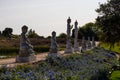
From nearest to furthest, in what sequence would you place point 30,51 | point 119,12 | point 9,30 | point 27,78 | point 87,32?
1. point 27,78
2. point 30,51
3. point 119,12
4. point 9,30
5. point 87,32

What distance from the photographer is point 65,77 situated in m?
13.1

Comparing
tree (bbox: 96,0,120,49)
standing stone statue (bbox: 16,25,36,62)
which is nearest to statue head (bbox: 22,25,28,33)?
standing stone statue (bbox: 16,25,36,62)

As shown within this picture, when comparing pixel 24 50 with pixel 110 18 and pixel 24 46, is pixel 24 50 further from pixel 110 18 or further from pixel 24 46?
pixel 110 18

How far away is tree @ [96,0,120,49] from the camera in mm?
30900

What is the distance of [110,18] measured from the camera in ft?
102

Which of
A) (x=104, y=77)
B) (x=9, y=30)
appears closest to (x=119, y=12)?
(x=104, y=77)

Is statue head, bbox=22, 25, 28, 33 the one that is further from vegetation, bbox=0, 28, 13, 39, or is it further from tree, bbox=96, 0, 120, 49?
vegetation, bbox=0, 28, 13, 39

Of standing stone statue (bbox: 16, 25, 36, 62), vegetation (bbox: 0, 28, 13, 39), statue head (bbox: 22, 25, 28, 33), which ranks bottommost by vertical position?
standing stone statue (bbox: 16, 25, 36, 62)

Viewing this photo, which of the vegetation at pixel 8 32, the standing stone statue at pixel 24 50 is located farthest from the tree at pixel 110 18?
the vegetation at pixel 8 32

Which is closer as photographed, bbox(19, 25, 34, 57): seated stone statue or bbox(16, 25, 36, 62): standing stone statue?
bbox(16, 25, 36, 62): standing stone statue

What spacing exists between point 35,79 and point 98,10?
23052 millimetres

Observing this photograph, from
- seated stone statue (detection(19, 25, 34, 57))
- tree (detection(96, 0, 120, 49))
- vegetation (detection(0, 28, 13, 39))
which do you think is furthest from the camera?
vegetation (detection(0, 28, 13, 39))

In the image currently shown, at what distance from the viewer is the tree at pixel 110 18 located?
30.9 metres

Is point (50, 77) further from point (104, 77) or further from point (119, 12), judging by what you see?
point (119, 12)
